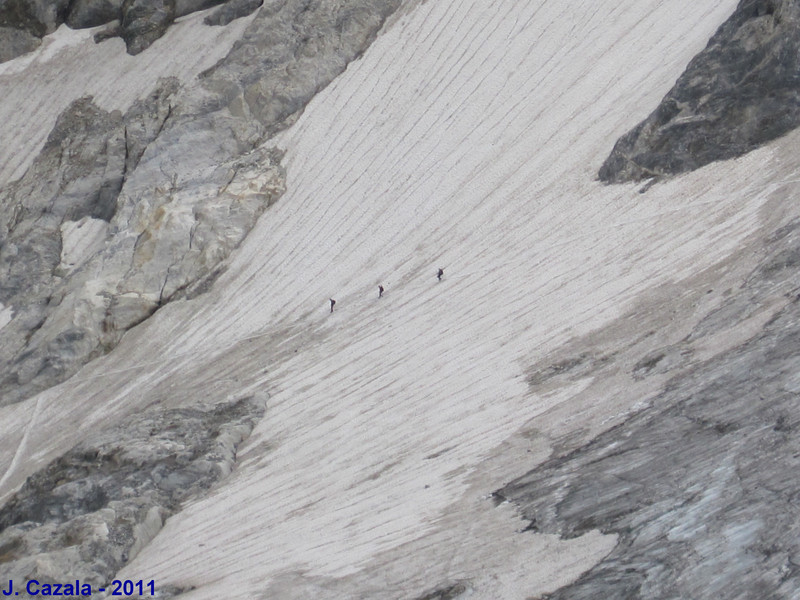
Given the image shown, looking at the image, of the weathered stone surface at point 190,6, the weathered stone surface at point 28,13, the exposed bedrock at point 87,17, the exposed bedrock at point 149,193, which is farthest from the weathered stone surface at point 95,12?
the exposed bedrock at point 149,193

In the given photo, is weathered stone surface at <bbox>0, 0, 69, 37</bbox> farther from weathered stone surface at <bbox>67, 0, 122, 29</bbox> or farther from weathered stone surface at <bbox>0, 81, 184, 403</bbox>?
weathered stone surface at <bbox>0, 81, 184, 403</bbox>

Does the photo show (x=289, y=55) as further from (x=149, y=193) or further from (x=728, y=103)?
(x=728, y=103)

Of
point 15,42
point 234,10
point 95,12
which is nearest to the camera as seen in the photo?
point 234,10

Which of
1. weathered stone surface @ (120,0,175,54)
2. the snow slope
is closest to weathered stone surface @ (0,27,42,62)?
weathered stone surface @ (120,0,175,54)

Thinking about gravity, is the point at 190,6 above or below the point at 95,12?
below

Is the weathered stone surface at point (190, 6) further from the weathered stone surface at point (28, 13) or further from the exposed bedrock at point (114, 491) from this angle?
the exposed bedrock at point (114, 491)

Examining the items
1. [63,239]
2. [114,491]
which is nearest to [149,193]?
[63,239]

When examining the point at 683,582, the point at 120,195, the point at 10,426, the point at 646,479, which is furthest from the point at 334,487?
the point at 120,195

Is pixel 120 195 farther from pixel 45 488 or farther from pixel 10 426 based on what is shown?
pixel 45 488
